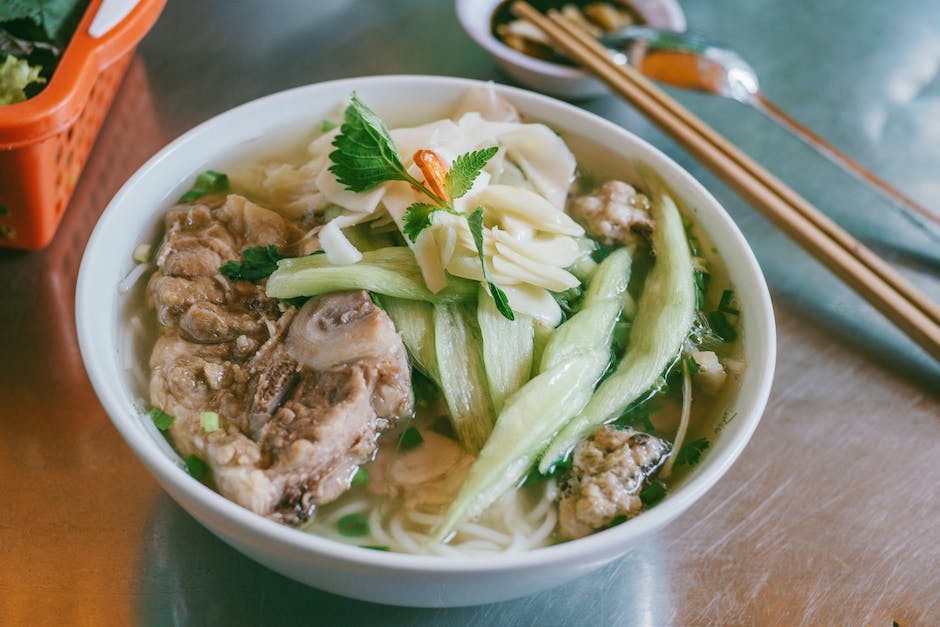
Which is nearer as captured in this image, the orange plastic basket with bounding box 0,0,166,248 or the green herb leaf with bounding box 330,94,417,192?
the green herb leaf with bounding box 330,94,417,192

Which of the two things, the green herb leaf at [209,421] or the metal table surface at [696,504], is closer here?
the green herb leaf at [209,421]

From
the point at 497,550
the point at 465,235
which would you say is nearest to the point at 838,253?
the point at 465,235

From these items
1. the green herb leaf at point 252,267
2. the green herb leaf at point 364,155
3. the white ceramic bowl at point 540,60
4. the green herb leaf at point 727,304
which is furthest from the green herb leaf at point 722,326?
the white ceramic bowl at point 540,60

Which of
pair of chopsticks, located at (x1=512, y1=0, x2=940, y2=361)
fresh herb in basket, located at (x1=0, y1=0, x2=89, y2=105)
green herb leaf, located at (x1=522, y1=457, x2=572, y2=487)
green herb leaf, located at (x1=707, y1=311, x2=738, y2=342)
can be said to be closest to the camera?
green herb leaf, located at (x1=522, y1=457, x2=572, y2=487)

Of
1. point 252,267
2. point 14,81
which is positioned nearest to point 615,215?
point 252,267

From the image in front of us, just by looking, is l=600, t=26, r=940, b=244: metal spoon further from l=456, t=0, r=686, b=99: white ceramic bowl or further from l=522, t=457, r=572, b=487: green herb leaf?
l=522, t=457, r=572, b=487: green herb leaf

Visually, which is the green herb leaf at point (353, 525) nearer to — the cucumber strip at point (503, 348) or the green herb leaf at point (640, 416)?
the cucumber strip at point (503, 348)

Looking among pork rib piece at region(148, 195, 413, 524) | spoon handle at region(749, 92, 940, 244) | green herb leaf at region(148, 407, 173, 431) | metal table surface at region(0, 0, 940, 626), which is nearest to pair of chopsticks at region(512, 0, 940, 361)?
metal table surface at region(0, 0, 940, 626)
